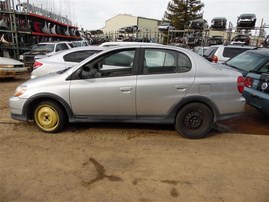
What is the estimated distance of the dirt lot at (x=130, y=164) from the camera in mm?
2895

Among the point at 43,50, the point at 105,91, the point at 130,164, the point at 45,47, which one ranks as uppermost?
the point at 45,47

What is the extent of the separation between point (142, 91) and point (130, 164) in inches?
50.7

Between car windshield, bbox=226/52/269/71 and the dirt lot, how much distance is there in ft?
6.01

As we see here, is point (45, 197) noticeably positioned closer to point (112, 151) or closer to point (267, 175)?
point (112, 151)

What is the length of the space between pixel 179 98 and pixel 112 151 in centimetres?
146

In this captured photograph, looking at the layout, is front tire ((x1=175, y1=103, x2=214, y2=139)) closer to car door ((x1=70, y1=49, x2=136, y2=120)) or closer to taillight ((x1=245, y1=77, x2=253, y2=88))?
car door ((x1=70, y1=49, x2=136, y2=120))

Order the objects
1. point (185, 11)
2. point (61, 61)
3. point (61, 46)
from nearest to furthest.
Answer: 1. point (61, 61)
2. point (61, 46)
3. point (185, 11)

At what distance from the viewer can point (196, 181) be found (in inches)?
124

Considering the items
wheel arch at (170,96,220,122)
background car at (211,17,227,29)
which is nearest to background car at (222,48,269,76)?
wheel arch at (170,96,220,122)

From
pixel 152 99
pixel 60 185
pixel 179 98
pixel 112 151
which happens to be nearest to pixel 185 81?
pixel 179 98

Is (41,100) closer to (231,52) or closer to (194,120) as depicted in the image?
(194,120)

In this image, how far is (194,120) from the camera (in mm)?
4379

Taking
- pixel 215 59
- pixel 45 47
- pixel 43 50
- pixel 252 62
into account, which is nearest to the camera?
pixel 252 62

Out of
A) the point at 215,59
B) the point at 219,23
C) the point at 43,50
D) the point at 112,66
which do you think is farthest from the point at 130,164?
the point at 219,23
